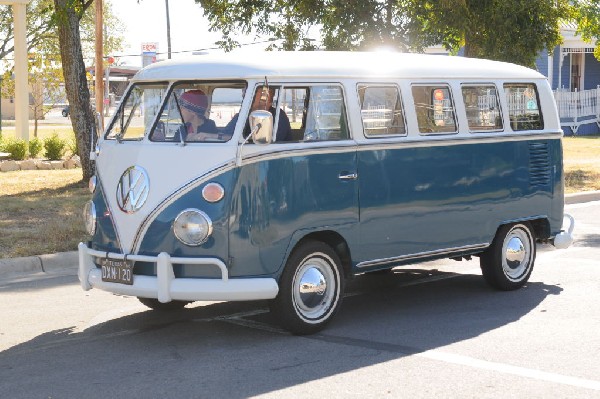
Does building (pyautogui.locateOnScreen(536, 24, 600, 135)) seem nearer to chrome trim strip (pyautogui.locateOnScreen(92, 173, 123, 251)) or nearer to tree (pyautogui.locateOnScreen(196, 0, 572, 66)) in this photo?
tree (pyautogui.locateOnScreen(196, 0, 572, 66))

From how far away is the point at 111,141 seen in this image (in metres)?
8.45

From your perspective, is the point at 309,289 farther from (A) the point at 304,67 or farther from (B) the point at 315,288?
(A) the point at 304,67

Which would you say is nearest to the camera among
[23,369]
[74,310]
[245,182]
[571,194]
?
[23,369]

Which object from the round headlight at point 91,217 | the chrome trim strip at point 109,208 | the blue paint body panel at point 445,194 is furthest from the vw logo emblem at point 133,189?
the blue paint body panel at point 445,194

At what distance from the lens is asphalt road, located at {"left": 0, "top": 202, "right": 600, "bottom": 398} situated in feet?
21.6

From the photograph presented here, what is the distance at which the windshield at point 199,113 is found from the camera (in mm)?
7875

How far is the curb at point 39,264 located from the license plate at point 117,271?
3.29 m

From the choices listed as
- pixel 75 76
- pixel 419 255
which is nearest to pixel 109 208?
pixel 419 255

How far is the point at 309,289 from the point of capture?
8000 millimetres

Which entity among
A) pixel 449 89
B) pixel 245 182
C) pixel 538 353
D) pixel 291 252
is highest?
pixel 449 89

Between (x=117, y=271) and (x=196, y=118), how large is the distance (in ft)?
4.36

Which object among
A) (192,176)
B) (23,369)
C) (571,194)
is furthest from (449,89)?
(571,194)

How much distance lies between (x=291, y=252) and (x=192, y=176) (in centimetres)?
97

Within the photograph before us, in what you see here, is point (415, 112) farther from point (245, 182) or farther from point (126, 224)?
point (126, 224)
